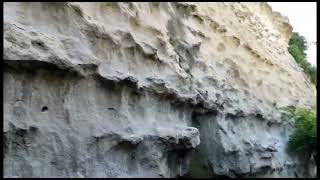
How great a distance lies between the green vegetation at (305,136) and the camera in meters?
11.3

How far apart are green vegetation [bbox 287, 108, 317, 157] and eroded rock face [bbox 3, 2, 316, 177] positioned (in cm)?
36

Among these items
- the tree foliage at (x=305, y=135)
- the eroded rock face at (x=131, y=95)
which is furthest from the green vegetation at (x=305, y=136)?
the eroded rock face at (x=131, y=95)

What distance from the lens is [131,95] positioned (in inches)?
255

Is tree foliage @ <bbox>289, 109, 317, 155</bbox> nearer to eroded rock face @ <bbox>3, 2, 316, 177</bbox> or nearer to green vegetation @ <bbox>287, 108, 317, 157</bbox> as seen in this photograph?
green vegetation @ <bbox>287, 108, 317, 157</bbox>

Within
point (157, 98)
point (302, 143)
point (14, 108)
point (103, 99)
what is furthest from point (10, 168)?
point (302, 143)

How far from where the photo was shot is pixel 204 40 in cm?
991

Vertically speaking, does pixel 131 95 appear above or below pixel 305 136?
above

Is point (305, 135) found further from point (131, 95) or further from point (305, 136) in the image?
point (131, 95)

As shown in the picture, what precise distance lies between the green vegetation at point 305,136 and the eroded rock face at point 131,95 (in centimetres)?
36

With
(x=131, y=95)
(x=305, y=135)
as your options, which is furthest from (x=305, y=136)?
(x=131, y=95)

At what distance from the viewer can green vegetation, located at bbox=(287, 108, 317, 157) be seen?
11289mm

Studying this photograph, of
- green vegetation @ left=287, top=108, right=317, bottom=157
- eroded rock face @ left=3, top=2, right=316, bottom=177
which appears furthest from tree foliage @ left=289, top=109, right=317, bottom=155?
eroded rock face @ left=3, top=2, right=316, bottom=177

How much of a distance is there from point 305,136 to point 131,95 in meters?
6.50

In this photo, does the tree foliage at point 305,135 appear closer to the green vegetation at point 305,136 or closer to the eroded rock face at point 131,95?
Answer: the green vegetation at point 305,136
